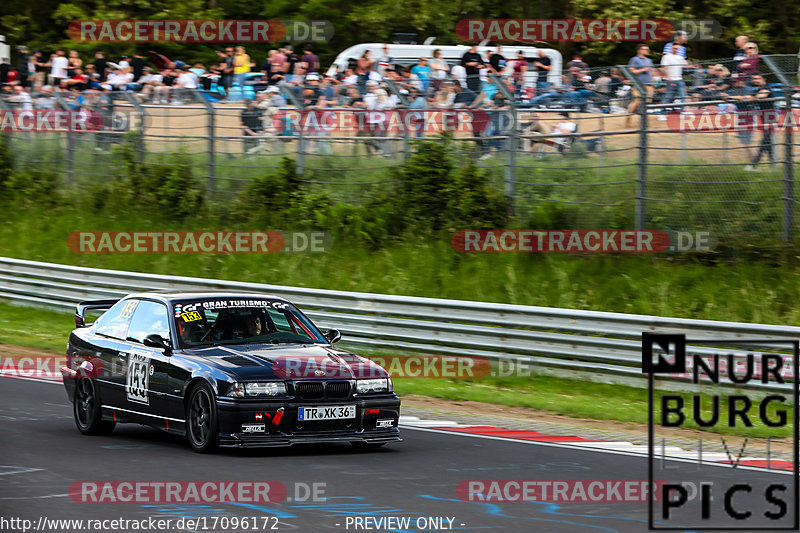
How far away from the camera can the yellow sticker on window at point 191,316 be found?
37.0 ft

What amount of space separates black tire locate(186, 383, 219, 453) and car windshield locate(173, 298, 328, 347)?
2.41 feet

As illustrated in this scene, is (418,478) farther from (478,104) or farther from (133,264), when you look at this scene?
(133,264)

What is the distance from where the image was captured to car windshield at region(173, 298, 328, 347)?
1122 centimetres

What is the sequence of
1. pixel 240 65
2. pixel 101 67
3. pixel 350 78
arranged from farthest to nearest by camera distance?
1. pixel 101 67
2. pixel 240 65
3. pixel 350 78

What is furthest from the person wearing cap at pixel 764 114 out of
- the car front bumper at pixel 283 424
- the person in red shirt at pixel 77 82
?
the person in red shirt at pixel 77 82

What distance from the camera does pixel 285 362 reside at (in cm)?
1052

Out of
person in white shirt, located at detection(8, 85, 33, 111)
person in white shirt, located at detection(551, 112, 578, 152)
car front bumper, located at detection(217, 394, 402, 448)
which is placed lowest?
car front bumper, located at detection(217, 394, 402, 448)

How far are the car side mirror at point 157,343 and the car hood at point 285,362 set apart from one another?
22 cm

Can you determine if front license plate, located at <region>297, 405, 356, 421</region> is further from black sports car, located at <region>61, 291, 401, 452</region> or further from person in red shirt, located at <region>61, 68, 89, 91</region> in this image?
person in red shirt, located at <region>61, 68, 89, 91</region>

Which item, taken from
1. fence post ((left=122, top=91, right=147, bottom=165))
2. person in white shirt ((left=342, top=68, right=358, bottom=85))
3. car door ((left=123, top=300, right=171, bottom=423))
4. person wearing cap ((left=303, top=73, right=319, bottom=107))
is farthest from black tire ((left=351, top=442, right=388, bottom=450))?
fence post ((left=122, top=91, right=147, bottom=165))

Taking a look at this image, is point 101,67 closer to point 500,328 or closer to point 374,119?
point 374,119

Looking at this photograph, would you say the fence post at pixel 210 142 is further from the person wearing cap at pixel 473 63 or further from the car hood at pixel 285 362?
the car hood at pixel 285 362

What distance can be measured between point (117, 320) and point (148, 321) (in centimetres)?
68

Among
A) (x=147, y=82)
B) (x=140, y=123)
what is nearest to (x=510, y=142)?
(x=140, y=123)
